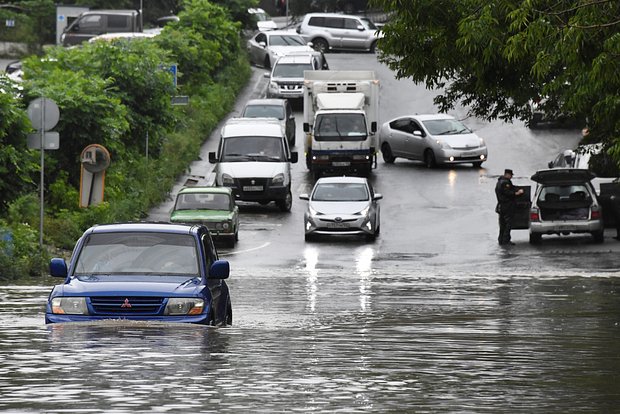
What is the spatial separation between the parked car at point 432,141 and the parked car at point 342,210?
34.7 feet

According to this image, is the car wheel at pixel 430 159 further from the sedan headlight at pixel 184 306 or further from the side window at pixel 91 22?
the sedan headlight at pixel 184 306

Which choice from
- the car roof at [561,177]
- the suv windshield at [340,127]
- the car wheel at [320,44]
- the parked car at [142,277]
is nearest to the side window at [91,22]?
the car wheel at [320,44]

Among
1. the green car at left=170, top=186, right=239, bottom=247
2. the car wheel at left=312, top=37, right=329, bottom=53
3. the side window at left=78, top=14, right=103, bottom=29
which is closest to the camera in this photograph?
the green car at left=170, top=186, right=239, bottom=247

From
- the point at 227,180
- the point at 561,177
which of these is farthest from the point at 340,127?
the point at 561,177

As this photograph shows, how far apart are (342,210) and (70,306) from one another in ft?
72.1

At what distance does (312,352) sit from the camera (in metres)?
14.2

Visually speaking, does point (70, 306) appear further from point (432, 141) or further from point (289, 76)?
point (289, 76)

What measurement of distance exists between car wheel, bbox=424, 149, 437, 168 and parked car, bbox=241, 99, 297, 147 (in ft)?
18.8

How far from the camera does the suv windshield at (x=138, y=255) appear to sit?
50.5ft

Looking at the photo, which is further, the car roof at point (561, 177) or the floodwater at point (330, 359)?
the car roof at point (561, 177)

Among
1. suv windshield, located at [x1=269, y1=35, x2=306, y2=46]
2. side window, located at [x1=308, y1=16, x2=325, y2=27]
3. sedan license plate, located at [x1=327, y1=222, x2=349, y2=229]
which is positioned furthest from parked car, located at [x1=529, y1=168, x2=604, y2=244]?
side window, located at [x1=308, y1=16, x2=325, y2=27]

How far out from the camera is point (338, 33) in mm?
73812

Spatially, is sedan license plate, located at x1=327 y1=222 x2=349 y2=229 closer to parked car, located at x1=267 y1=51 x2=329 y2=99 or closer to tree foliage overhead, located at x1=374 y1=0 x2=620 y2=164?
tree foliage overhead, located at x1=374 y1=0 x2=620 y2=164

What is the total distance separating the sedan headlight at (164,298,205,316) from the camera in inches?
580
